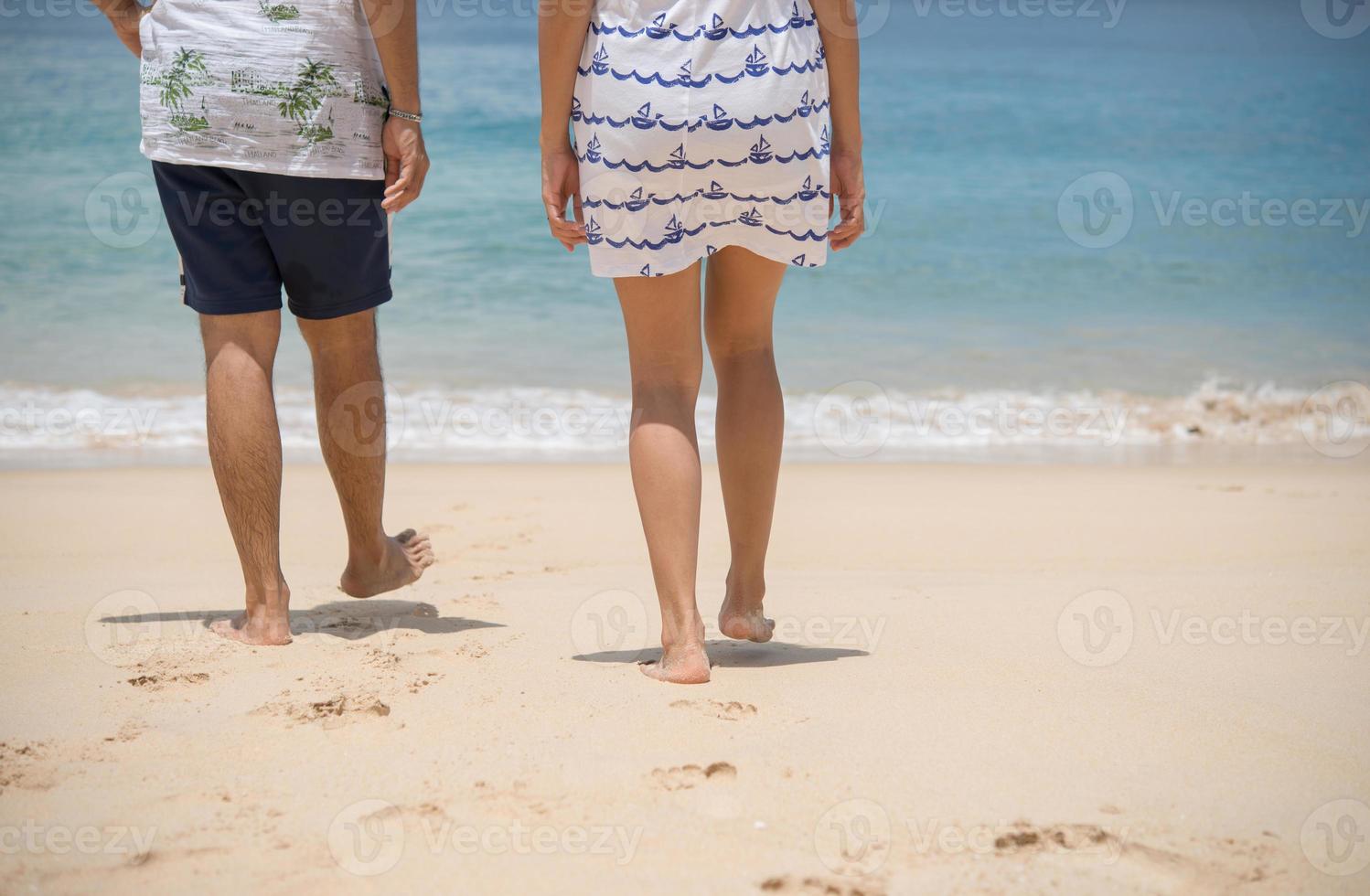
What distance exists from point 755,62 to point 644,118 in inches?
8.6

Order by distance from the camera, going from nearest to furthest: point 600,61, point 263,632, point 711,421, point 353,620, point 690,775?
point 690,775
point 600,61
point 263,632
point 353,620
point 711,421

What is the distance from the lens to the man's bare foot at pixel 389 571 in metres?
2.54

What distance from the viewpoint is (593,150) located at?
193 cm

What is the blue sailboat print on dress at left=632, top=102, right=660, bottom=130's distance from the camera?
1.86 m

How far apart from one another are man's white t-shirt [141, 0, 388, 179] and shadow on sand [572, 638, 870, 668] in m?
1.17

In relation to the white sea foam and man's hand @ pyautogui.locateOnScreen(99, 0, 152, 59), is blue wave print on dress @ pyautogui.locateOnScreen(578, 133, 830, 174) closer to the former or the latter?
man's hand @ pyautogui.locateOnScreen(99, 0, 152, 59)

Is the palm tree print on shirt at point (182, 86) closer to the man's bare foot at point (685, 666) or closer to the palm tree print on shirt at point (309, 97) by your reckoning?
the palm tree print on shirt at point (309, 97)

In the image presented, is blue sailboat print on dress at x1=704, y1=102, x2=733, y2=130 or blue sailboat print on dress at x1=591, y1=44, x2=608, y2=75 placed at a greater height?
blue sailboat print on dress at x1=591, y1=44, x2=608, y2=75

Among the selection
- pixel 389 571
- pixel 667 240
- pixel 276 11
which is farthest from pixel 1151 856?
pixel 276 11

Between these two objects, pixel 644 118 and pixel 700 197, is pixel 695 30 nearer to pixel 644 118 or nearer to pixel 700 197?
pixel 644 118

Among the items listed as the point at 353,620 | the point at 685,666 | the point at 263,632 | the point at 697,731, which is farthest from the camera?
the point at 353,620

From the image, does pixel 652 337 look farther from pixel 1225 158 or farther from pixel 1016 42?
pixel 1016 42

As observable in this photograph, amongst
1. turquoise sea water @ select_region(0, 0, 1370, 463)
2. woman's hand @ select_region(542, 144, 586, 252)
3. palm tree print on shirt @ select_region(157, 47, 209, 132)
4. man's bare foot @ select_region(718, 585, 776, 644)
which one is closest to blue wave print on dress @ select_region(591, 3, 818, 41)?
woman's hand @ select_region(542, 144, 586, 252)

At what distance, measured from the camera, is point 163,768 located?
1.64 meters
